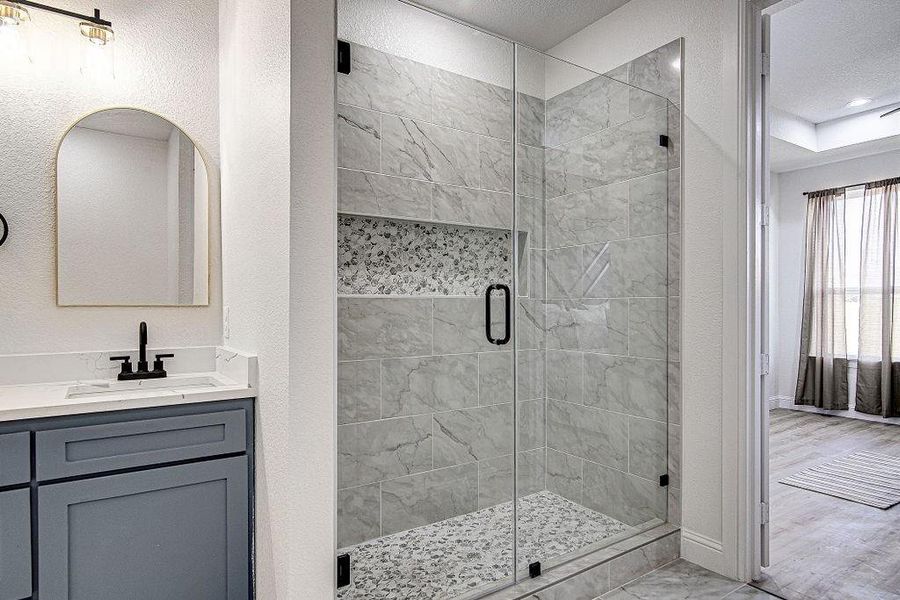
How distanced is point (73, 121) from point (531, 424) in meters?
2.29

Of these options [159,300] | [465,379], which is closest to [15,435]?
[159,300]

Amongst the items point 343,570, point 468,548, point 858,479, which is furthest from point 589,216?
point 858,479

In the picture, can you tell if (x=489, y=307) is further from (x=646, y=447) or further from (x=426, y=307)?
(x=646, y=447)

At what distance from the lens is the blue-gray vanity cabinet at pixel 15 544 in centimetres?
147

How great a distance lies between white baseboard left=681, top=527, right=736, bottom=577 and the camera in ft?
7.11

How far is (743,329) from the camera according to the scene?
2102 millimetres

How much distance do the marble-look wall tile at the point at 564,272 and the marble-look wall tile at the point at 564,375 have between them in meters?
0.26

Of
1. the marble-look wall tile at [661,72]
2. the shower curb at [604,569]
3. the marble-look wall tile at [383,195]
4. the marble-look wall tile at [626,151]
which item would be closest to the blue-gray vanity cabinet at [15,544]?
the marble-look wall tile at [383,195]

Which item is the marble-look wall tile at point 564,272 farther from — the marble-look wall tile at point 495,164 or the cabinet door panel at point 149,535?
the cabinet door panel at point 149,535

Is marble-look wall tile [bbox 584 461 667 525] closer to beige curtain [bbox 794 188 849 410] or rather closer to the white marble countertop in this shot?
the white marble countertop

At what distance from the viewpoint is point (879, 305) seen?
16.6 ft

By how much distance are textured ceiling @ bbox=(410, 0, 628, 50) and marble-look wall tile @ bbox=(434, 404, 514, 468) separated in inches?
80.4

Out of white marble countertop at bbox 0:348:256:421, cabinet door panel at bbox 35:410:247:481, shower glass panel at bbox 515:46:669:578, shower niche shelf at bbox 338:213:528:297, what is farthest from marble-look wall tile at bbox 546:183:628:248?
cabinet door panel at bbox 35:410:247:481

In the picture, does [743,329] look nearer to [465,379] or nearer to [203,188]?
[465,379]
